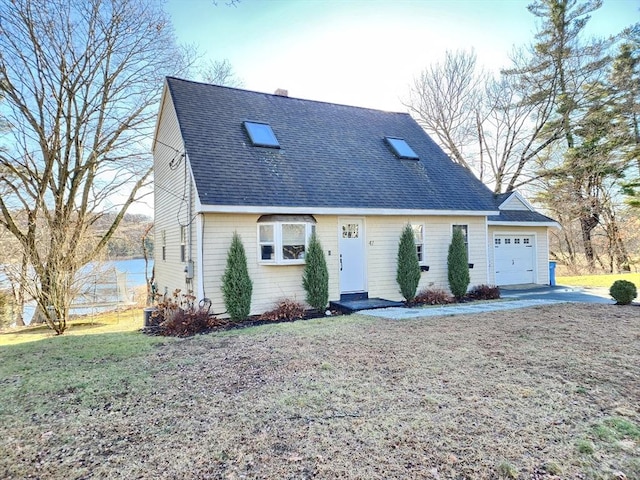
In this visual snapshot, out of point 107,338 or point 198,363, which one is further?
point 107,338

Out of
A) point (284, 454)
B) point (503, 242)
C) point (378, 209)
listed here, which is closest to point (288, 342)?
point (284, 454)

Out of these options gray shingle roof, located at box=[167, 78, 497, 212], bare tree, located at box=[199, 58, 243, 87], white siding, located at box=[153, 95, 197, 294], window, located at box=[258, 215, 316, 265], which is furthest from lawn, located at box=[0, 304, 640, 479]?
bare tree, located at box=[199, 58, 243, 87]

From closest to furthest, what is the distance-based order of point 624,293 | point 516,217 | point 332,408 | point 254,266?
1. point 332,408
2. point 254,266
3. point 624,293
4. point 516,217

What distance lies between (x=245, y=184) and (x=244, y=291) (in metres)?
2.61

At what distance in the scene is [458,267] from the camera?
36.7ft

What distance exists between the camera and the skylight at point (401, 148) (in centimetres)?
1271

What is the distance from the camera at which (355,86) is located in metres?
17.8

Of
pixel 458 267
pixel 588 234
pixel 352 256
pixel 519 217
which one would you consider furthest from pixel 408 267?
pixel 588 234

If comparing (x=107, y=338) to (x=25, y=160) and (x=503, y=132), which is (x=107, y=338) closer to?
(x=25, y=160)

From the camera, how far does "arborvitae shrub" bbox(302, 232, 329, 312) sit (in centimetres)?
933

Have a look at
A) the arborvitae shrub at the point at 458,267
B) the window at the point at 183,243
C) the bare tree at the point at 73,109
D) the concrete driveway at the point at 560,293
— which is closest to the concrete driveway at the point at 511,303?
the concrete driveway at the point at 560,293

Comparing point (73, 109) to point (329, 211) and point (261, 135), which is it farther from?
point (329, 211)

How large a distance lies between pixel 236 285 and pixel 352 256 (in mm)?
3502

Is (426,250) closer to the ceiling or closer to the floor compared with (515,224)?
closer to the floor
